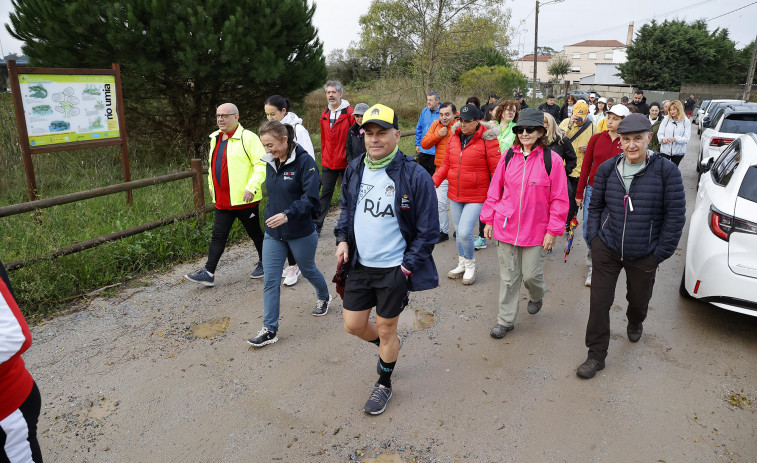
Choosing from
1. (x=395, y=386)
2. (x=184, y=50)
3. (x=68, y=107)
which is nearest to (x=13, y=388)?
(x=395, y=386)

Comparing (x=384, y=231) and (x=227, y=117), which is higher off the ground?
(x=227, y=117)

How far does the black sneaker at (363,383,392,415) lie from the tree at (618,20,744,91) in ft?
175

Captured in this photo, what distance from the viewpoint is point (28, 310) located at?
459cm

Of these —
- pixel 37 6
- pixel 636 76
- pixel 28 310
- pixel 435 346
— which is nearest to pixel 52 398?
pixel 28 310

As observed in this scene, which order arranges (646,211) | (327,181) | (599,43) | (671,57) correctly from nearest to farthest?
1. (646,211)
2. (327,181)
3. (671,57)
4. (599,43)

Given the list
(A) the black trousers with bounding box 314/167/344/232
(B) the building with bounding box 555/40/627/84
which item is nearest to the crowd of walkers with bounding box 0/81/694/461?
(A) the black trousers with bounding box 314/167/344/232

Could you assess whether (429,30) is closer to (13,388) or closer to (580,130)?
(580,130)

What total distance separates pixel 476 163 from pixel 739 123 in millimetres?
8524

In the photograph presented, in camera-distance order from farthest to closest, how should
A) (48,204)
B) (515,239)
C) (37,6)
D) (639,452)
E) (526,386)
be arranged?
(37,6) < (48,204) < (515,239) < (526,386) < (639,452)

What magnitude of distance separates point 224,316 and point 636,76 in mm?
53427

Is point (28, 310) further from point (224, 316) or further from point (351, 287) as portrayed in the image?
point (351, 287)

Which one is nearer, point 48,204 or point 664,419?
point 664,419

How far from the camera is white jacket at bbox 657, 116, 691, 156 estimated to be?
8297mm

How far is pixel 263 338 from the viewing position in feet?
13.7
